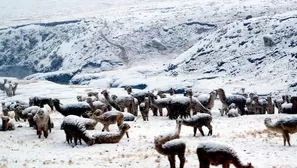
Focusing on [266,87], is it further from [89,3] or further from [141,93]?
[89,3]

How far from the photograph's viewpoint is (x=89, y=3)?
18175 cm

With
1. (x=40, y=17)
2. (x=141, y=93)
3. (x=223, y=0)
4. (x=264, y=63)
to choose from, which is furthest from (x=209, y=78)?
(x=40, y=17)

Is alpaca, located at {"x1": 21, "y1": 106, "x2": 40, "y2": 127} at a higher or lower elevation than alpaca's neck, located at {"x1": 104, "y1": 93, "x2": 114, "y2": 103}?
lower

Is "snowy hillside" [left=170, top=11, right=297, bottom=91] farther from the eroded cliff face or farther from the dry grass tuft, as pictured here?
the dry grass tuft

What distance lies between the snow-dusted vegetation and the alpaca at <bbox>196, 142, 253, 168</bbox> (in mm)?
2077

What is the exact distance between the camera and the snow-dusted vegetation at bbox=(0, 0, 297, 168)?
2272 centimetres

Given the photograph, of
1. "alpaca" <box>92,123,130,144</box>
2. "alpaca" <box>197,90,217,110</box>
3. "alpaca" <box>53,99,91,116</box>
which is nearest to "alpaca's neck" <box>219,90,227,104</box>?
"alpaca" <box>197,90,217,110</box>

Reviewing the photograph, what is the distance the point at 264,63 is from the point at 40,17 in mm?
102093

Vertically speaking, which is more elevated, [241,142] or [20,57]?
[20,57]

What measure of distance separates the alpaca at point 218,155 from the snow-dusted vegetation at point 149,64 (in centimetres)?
208

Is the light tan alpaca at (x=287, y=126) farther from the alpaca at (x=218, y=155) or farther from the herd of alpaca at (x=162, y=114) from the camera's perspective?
the alpaca at (x=218, y=155)

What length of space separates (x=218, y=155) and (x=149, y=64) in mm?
82564

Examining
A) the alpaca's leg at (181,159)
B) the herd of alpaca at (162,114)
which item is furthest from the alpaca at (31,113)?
the alpaca's leg at (181,159)

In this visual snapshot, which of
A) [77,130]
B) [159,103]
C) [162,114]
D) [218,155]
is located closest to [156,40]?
[162,114]
